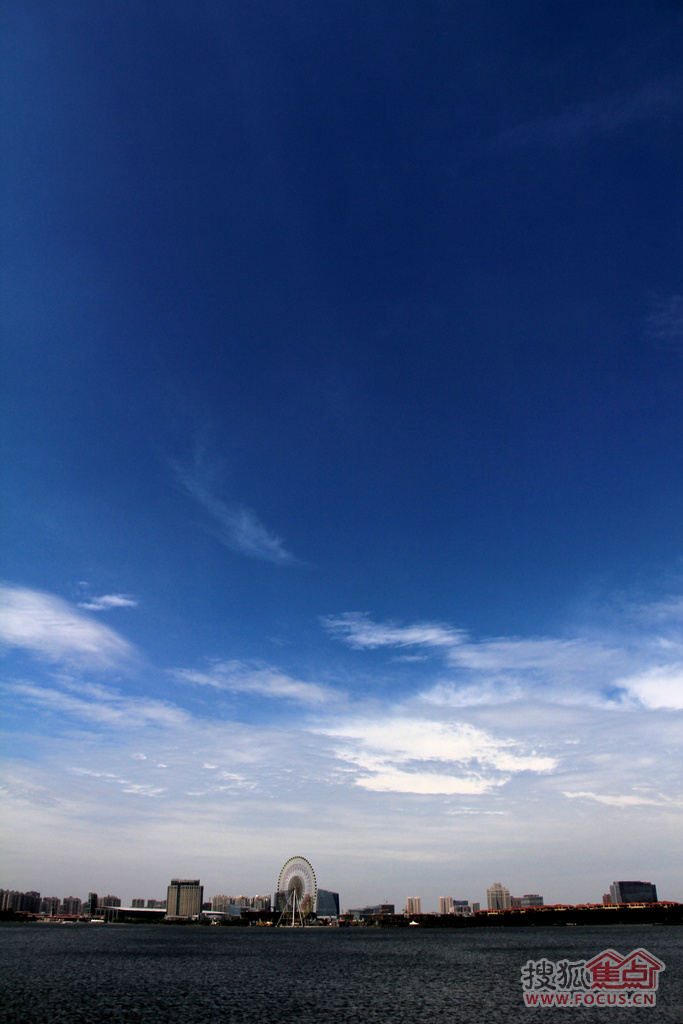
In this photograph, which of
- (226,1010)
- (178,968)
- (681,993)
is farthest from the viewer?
(178,968)

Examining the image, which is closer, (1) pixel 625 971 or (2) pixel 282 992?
(2) pixel 282 992

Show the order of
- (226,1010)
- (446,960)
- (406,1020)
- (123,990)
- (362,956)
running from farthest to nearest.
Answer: (362,956)
(446,960)
(123,990)
(226,1010)
(406,1020)

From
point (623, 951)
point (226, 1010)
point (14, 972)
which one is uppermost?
point (226, 1010)

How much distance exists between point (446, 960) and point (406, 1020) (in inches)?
3565

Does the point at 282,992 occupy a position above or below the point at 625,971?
above

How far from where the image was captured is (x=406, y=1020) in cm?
6091

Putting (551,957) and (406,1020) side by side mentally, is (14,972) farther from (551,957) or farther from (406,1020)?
(551,957)

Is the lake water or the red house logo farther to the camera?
the red house logo

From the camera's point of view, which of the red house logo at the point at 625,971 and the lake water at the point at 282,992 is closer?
the lake water at the point at 282,992

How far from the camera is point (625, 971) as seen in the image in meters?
110

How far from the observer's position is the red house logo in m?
91.1

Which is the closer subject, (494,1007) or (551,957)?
(494,1007)

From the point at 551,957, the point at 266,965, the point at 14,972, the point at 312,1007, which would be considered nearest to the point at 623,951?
the point at 551,957

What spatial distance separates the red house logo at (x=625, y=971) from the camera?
299 feet
